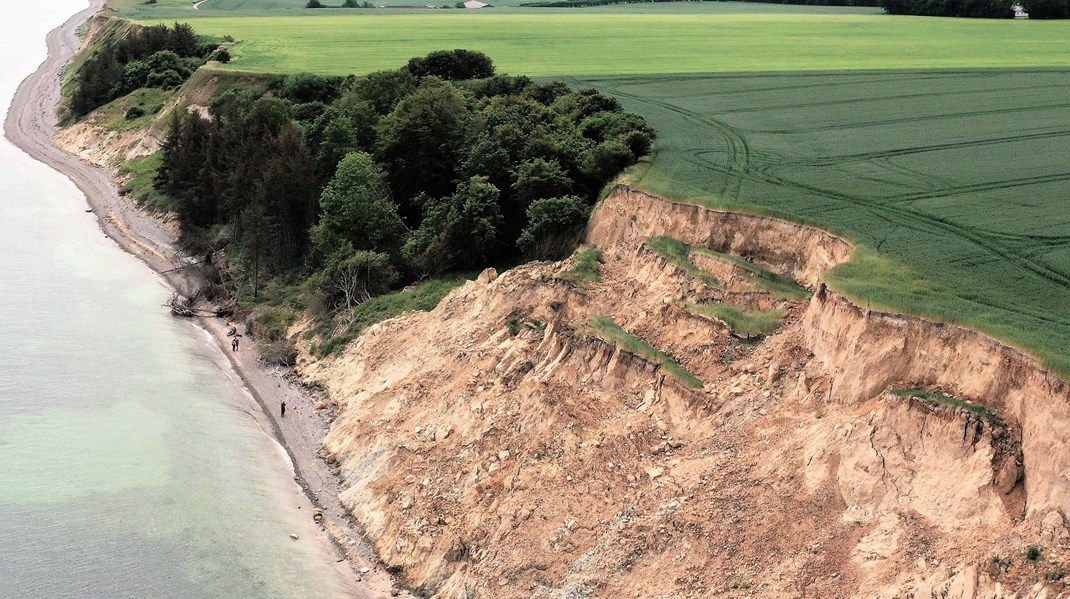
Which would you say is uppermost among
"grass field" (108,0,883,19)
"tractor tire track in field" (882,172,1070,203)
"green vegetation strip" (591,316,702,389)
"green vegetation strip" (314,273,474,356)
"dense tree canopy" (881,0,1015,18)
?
"dense tree canopy" (881,0,1015,18)

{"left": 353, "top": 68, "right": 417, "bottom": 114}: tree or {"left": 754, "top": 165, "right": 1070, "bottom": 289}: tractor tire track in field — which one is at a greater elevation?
{"left": 353, "top": 68, "right": 417, "bottom": 114}: tree

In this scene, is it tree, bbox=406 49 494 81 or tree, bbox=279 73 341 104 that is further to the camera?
tree, bbox=279 73 341 104

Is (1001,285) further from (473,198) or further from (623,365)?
(473,198)

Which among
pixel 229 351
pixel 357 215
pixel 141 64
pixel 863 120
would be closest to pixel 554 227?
pixel 357 215

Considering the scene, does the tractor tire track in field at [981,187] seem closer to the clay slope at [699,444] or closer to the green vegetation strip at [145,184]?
the clay slope at [699,444]

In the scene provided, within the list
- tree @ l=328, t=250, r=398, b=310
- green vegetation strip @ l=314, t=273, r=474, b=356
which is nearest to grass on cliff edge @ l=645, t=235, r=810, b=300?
green vegetation strip @ l=314, t=273, r=474, b=356

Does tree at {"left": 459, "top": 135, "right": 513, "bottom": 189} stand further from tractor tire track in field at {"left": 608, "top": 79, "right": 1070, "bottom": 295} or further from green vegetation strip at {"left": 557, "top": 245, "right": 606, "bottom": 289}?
tractor tire track in field at {"left": 608, "top": 79, "right": 1070, "bottom": 295}

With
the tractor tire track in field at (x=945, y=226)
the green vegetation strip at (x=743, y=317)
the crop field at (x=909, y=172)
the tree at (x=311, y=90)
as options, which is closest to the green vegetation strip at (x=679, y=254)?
the green vegetation strip at (x=743, y=317)
